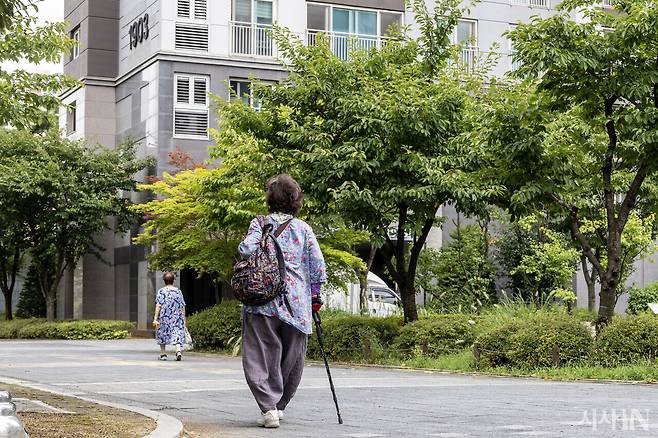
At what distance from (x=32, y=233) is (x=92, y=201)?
11.0 feet

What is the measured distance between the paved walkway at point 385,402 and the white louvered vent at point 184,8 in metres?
20.7

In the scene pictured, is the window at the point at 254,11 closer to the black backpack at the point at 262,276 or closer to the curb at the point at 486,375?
the curb at the point at 486,375

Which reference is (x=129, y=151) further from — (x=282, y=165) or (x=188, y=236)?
(x=282, y=165)

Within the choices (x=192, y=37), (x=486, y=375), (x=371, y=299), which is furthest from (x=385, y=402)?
(x=192, y=37)

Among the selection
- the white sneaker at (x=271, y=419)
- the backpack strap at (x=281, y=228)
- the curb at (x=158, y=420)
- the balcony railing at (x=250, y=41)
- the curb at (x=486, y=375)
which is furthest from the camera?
the balcony railing at (x=250, y=41)

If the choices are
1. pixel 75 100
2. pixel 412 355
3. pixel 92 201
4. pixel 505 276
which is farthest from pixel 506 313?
pixel 75 100

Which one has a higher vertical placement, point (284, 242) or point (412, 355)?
point (284, 242)

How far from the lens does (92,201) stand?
37250mm

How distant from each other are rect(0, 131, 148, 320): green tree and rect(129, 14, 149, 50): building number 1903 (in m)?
3.70

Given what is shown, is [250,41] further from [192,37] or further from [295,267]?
[295,267]

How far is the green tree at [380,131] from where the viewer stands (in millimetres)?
18812

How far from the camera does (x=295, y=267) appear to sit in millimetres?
9008

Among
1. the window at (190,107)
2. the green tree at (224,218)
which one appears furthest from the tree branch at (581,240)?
the window at (190,107)

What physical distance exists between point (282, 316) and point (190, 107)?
2923cm
